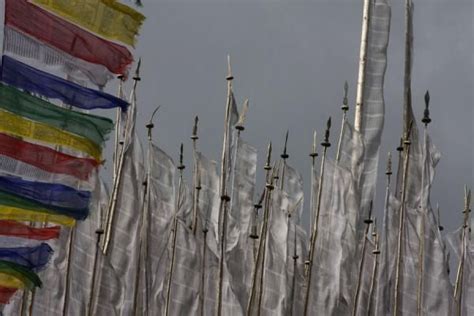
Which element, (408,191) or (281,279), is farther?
(281,279)

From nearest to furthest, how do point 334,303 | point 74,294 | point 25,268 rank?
point 25,268
point 74,294
point 334,303

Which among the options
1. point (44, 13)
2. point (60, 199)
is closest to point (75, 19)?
point (44, 13)

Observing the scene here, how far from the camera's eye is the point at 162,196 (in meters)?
34.7

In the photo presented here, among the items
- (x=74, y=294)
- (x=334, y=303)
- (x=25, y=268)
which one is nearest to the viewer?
(x=25, y=268)

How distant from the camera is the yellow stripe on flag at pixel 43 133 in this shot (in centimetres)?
2150

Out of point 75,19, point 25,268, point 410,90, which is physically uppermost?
point 410,90

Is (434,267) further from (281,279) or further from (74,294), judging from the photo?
(74,294)

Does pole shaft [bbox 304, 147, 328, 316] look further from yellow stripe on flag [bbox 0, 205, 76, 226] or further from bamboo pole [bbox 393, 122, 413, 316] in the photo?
yellow stripe on flag [bbox 0, 205, 76, 226]

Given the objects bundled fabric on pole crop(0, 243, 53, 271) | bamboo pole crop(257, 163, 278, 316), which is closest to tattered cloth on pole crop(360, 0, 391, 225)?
bamboo pole crop(257, 163, 278, 316)

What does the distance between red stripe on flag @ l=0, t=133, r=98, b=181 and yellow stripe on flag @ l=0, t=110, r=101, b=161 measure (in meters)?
0.11

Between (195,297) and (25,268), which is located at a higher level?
(195,297)

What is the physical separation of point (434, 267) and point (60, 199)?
1230 cm

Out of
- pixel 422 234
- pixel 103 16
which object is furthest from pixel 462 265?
pixel 103 16

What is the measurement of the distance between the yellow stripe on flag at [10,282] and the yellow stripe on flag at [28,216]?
0.88m
